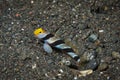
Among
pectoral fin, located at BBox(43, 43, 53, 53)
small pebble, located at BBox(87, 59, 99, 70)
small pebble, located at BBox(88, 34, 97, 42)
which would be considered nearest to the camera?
small pebble, located at BBox(87, 59, 99, 70)

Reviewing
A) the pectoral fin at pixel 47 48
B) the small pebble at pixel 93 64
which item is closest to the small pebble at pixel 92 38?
the small pebble at pixel 93 64

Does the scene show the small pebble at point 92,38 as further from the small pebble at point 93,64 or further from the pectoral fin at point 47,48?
the pectoral fin at point 47,48

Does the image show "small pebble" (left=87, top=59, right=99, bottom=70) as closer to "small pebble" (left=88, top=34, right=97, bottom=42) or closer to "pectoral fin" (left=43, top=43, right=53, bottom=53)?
"small pebble" (left=88, top=34, right=97, bottom=42)

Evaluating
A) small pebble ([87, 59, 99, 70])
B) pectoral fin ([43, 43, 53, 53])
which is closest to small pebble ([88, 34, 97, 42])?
small pebble ([87, 59, 99, 70])

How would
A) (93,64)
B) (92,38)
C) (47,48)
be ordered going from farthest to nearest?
(92,38)
(47,48)
(93,64)

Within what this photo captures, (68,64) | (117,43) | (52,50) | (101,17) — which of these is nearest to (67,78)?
(68,64)

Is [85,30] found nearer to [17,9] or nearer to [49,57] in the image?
[49,57]

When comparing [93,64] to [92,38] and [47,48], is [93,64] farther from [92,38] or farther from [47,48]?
[47,48]

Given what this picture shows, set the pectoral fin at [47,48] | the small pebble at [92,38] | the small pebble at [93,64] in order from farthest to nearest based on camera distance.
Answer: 1. the small pebble at [92,38]
2. the pectoral fin at [47,48]
3. the small pebble at [93,64]

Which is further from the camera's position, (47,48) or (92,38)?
(92,38)

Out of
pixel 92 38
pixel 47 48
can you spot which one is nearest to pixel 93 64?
pixel 92 38

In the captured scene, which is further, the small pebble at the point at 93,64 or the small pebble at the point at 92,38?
the small pebble at the point at 92,38
